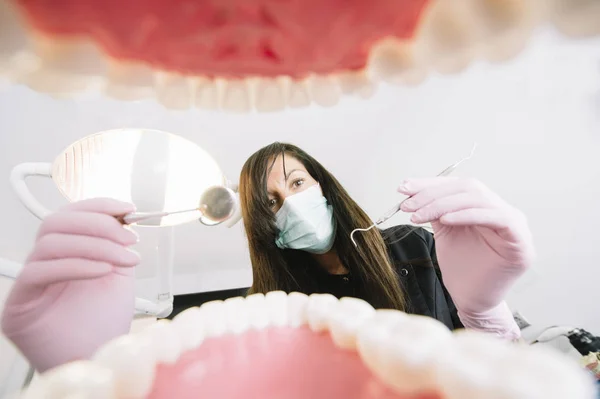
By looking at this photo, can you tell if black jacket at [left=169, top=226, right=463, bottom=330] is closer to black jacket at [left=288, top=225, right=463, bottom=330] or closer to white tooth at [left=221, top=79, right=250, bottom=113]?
black jacket at [left=288, top=225, right=463, bottom=330]

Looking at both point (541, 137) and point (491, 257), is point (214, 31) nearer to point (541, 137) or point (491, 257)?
point (491, 257)

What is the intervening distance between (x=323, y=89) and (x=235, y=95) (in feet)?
0.27

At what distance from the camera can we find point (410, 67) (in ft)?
0.87

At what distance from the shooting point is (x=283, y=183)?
0.96 m

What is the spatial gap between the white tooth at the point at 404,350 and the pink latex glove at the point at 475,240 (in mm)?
327

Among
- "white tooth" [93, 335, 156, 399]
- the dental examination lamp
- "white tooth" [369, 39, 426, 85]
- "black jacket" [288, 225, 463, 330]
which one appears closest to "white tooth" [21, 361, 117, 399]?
"white tooth" [93, 335, 156, 399]

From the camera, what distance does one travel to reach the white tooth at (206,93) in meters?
0.29

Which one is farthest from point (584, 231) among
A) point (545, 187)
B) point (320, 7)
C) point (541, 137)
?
point (320, 7)

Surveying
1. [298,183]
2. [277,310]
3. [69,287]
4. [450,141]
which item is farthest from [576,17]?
[450,141]

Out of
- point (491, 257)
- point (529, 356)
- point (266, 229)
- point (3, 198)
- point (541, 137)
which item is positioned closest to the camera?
point (529, 356)

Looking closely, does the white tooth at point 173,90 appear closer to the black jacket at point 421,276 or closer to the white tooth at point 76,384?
the white tooth at point 76,384

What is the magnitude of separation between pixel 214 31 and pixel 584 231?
185cm

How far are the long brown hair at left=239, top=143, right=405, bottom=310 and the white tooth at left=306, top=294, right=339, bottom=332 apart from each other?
22.6 inches

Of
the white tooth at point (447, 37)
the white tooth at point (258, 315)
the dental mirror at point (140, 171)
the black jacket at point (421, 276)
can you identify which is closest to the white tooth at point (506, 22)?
the white tooth at point (447, 37)
